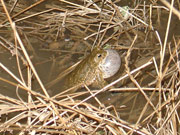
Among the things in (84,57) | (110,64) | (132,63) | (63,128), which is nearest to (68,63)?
(84,57)

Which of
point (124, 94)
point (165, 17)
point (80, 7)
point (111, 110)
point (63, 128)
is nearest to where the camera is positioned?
point (63, 128)

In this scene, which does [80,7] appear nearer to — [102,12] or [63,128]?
[102,12]

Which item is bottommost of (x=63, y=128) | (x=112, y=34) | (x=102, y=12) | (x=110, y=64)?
(x=63, y=128)

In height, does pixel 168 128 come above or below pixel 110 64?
below

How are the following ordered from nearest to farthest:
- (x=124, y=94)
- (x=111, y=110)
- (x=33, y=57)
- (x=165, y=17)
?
(x=111, y=110), (x=124, y=94), (x=33, y=57), (x=165, y=17)
